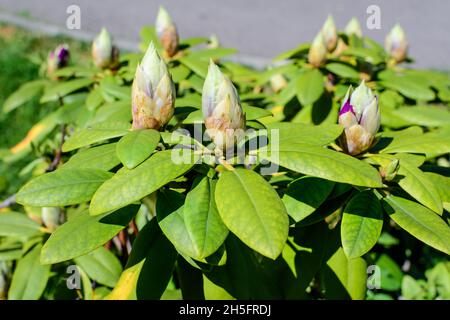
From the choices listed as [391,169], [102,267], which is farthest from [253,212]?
[102,267]

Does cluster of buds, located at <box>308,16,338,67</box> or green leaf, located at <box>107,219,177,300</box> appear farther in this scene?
cluster of buds, located at <box>308,16,338,67</box>

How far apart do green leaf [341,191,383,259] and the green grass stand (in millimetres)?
1695

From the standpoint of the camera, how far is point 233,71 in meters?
2.40

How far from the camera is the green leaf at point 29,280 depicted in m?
1.67

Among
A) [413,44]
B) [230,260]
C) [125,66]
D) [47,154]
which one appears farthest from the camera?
[413,44]

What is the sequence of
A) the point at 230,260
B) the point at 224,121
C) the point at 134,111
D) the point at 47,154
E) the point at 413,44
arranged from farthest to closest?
the point at 413,44 → the point at 47,154 → the point at 230,260 → the point at 134,111 → the point at 224,121

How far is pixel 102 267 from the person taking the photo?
1743 mm

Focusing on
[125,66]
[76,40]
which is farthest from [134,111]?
[76,40]

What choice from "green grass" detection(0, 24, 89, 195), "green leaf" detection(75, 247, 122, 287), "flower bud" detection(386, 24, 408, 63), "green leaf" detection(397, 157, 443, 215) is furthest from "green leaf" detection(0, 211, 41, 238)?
"flower bud" detection(386, 24, 408, 63)

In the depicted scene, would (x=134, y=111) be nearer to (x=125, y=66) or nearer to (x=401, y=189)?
(x=401, y=189)

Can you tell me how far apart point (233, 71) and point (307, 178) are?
48.7 inches

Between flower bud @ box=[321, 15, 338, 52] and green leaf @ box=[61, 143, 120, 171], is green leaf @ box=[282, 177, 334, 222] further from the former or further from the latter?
flower bud @ box=[321, 15, 338, 52]

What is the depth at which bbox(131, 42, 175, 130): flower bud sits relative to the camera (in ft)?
3.95

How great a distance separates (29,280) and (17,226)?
19 cm
